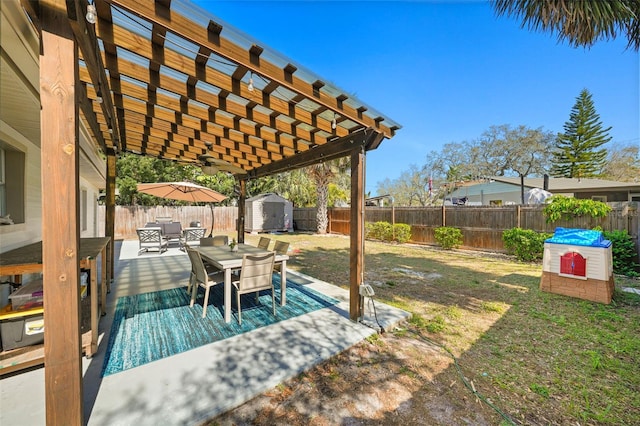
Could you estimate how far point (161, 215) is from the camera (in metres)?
14.1

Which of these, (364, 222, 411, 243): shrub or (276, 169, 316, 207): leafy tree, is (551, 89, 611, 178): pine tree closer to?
(364, 222, 411, 243): shrub

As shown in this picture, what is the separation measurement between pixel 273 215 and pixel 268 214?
0.41 metres

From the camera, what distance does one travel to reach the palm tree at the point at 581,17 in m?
3.52

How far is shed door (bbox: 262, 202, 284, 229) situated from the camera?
56.1 ft

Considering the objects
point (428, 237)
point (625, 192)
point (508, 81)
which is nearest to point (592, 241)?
point (428, 237)

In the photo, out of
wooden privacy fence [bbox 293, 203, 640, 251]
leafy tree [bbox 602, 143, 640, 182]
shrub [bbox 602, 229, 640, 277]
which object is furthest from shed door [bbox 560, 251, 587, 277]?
leafy tree [bbox 602, 143, 640, 182]

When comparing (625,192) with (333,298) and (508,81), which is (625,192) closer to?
(508,81)

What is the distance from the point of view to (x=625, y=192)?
11281 millimetres

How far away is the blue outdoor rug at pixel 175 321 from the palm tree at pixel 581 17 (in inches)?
217

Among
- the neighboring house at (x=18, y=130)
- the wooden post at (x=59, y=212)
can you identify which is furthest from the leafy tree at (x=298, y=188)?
the wooden post at (x=59, y=212)

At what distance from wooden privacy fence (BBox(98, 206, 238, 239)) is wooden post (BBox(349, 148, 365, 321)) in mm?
13907

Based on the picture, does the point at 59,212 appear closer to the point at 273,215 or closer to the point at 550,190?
the point at 273,215

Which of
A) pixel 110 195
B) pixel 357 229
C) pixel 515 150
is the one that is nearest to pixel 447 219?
pixel 357 229

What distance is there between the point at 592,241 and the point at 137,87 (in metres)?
7.24
